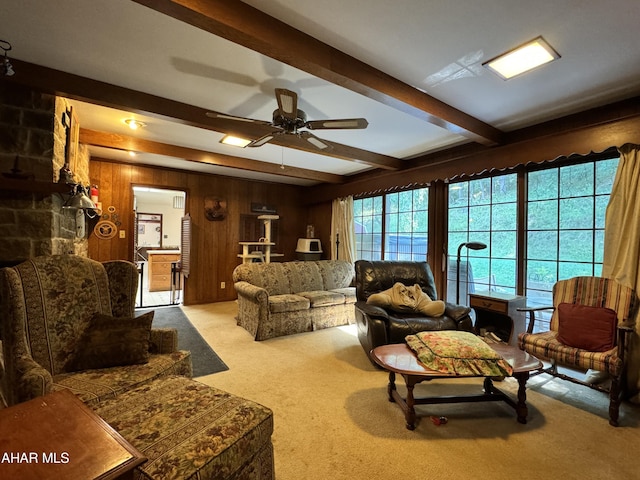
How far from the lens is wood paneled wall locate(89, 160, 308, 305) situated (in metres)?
4.97

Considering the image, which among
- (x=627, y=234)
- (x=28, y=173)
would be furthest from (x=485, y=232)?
(x=28, y=173)

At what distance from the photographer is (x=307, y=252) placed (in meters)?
6.37

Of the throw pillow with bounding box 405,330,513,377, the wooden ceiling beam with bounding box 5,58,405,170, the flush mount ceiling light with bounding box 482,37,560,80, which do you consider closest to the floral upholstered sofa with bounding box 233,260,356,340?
the wooden ceiling beam with bounding box 5,58,405,170

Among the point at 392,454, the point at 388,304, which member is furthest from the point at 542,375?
the point at 392,454

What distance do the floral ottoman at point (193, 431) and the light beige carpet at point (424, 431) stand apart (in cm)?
47

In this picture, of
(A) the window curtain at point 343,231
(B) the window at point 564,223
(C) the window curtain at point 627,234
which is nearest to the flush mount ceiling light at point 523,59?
(C) the window curtain at point 627,234

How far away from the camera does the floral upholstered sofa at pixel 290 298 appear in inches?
148

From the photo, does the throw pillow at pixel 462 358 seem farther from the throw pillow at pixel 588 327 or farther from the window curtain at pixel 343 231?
the window curtain at pixel 343 231

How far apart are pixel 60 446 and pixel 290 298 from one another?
321cm

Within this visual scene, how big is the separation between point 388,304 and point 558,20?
99.0 inches

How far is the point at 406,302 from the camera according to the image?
10.6 ft

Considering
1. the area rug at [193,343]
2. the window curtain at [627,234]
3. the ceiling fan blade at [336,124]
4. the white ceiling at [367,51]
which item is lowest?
the area rug at [193,343]

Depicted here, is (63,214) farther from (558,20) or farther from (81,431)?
(558,20)

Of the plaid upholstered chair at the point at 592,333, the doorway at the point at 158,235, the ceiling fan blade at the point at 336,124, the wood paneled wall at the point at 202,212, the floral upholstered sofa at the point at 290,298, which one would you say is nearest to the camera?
the plaid upholstered chair at the point at 592,333
